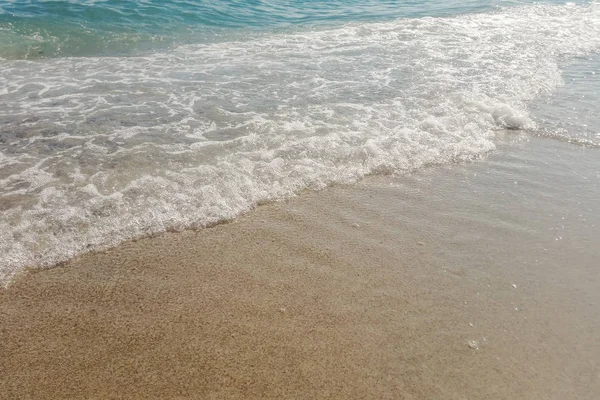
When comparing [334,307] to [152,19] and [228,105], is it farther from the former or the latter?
[152,19]

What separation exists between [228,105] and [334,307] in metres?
4.56

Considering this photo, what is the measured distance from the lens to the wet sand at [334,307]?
9.76 feet

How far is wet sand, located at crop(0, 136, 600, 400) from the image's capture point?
117 inches

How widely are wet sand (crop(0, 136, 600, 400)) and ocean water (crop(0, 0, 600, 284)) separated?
1.63 feet

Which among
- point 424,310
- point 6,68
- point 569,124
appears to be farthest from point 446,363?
point 6,68

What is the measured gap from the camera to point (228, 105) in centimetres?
724

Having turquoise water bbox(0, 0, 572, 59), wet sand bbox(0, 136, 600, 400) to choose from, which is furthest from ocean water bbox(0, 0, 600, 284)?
wet sand bbox(0, 136, 600, 400)

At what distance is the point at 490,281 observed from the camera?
3.84 m

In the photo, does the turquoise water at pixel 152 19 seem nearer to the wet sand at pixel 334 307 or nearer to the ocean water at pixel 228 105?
the ocean water at pixel 228 105

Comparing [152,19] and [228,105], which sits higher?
[152,19]

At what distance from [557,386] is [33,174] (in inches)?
209

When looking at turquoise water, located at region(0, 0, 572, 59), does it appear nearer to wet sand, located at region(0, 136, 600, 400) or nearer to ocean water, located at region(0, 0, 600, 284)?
ocean water, located at region(0, 0, 600, 284)

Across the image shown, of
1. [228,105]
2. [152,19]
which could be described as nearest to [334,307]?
[228,105]

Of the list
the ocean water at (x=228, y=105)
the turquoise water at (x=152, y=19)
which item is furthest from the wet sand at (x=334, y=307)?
the turquoise water at (x=152, y=19)
